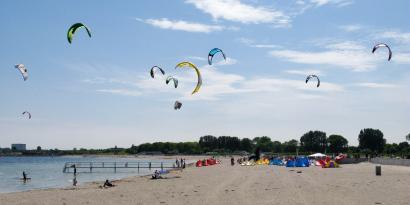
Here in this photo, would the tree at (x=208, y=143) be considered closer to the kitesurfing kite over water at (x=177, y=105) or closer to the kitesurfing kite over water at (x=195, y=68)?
the kitesurfing kite over water at (x=177, y=105)

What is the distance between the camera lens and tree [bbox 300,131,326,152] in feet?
482

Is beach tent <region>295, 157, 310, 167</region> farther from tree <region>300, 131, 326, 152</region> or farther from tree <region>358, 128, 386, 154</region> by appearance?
tree <region>300, 131, 326, 152</region>

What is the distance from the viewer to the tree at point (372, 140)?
132 meters

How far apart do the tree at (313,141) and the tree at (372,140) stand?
14.5 meters

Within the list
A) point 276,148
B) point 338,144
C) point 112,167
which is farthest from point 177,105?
point 276,148

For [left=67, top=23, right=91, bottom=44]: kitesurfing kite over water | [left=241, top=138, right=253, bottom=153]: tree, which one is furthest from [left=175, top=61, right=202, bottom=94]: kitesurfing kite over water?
[left=241, top=138, right=253, bottom=153]: tree

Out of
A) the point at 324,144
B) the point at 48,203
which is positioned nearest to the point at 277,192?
the point at 48,203

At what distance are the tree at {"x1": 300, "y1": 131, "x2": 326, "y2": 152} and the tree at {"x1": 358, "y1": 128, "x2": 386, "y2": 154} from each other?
14.5 metres

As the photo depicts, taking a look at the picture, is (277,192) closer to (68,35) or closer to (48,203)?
(48,203)

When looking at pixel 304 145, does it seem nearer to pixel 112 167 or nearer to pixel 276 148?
pixel 276 148

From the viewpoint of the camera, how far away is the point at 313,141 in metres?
156

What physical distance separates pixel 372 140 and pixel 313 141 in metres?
25.8

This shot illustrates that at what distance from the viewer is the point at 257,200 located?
15.2 meters

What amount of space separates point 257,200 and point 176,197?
3006mm
